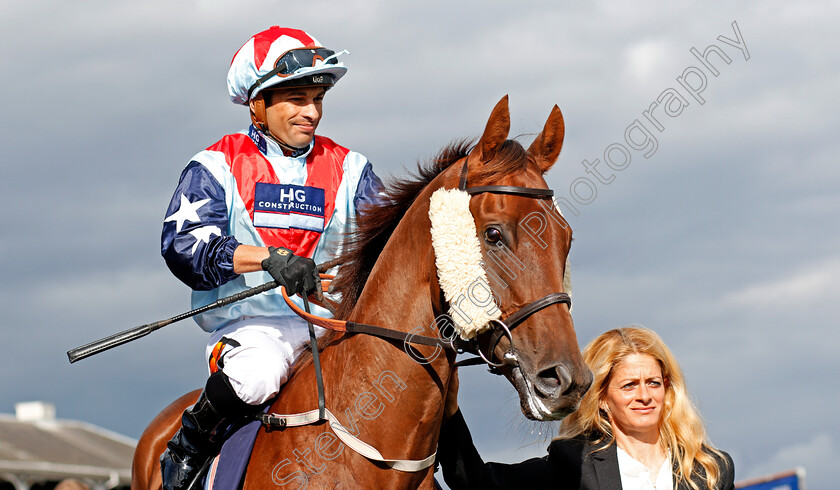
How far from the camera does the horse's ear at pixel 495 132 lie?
3.20 meters

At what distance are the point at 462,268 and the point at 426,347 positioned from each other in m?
0.32

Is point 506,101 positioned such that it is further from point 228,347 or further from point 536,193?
point 228,347

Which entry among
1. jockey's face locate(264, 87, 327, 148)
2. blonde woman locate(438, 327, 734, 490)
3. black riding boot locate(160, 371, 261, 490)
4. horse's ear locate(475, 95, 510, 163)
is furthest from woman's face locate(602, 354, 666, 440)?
jockey's face locate(264, 87, 327, 148)

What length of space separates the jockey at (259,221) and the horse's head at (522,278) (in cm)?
70

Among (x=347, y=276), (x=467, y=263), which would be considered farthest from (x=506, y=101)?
(x=347, y=276)

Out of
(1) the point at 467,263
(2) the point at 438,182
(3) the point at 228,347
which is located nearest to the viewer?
(1) the point at 467,263

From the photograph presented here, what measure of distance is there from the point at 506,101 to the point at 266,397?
4.49 ft

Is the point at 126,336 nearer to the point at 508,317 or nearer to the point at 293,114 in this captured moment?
the point at 293,114

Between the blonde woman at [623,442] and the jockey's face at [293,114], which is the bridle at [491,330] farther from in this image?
the jockey's face at [293,114]

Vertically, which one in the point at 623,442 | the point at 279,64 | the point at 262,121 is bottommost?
the point at 623,442

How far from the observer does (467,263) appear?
10.0ft

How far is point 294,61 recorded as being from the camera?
4051 millimetres

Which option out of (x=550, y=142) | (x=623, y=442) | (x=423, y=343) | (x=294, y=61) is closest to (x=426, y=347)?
(x=423, y=343)

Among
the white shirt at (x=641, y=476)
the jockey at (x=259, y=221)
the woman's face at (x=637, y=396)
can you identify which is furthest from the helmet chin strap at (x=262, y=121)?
the white shirt at (x=641, y=476)
